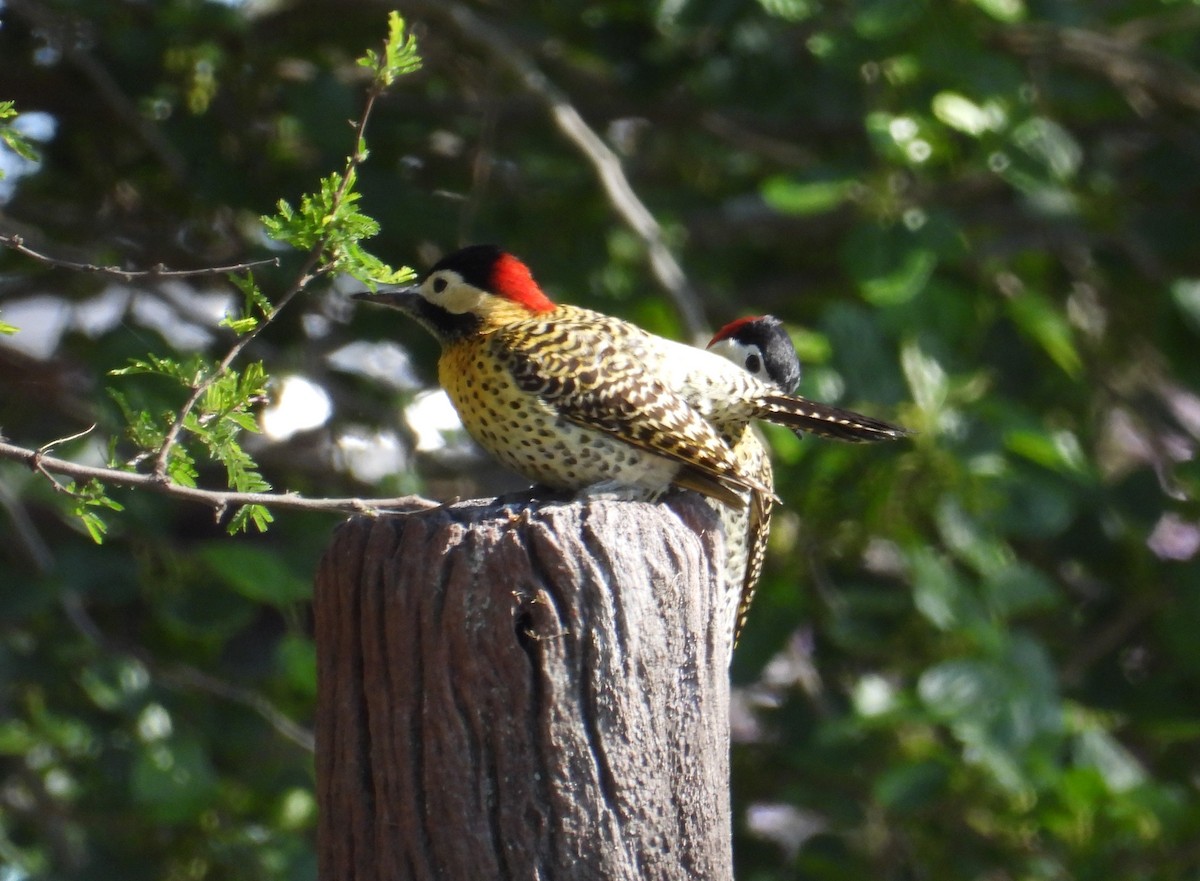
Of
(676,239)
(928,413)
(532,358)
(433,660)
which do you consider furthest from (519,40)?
(433,660)

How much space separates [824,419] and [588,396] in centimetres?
50

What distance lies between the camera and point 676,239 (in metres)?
5.62

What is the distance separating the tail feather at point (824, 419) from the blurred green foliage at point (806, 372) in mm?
897

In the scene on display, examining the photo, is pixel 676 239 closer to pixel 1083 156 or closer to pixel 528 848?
pixel 1083 156

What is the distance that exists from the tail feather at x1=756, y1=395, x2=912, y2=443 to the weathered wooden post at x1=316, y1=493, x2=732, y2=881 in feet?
3.46

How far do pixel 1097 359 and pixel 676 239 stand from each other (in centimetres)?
160

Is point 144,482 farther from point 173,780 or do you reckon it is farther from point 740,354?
point 173,780

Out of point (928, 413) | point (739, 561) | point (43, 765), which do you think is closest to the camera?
point (739, 561)

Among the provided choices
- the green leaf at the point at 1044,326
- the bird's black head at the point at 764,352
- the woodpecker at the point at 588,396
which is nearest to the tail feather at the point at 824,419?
the woodpecker at the point at 588,396

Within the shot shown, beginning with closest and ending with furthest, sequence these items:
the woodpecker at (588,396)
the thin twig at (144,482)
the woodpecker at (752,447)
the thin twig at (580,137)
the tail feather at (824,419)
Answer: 1. the thin twig at (144,482)
2. the woodpecker at (588,396)
3. the tail feather at (824,419)
4. the woodpecker at (752,447)
5. the thin twig at (580,137)

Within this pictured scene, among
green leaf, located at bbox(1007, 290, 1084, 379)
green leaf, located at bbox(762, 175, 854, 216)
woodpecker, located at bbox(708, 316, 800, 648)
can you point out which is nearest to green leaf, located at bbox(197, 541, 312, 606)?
woodpecker, located at bbox(708, 316, 800, 648)

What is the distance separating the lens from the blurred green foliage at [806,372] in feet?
14.4

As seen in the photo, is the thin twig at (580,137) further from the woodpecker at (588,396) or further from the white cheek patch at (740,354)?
the woodpecker at (588,396)

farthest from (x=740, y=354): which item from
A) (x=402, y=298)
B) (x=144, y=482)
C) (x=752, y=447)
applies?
(x=144, y=482)
